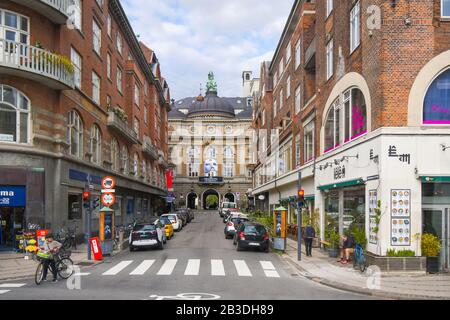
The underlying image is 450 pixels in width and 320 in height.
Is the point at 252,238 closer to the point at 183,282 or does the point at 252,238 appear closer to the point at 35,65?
the point at 183,282

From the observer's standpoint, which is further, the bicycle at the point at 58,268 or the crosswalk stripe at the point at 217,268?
the crosswalk stripe at the point at 217,268

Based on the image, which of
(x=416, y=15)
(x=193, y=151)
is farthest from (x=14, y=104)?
(x=193, y=151)

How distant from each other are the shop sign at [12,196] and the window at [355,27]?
1659 centimetres

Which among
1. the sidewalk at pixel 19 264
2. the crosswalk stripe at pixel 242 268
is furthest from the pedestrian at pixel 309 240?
the sidewalk at pixel 19 264

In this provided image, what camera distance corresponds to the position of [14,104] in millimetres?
23766

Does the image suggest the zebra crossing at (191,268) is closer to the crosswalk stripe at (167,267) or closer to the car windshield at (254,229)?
the crosswalk stripe at (167,267)

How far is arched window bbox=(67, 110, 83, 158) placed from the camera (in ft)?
93.3

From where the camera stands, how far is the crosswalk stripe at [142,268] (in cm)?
1755

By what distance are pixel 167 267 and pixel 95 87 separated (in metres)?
19.5

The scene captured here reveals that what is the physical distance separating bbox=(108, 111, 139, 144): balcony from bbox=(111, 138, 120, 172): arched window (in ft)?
3.09

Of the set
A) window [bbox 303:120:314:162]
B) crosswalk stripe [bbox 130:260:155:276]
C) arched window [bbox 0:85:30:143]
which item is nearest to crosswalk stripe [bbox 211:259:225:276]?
crosswalk stripe [bbox 130:260:155:276]

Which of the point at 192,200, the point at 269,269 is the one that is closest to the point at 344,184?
the point at 269,269

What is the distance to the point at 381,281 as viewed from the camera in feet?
52.4

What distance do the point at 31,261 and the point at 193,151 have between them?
73034 millimetres
